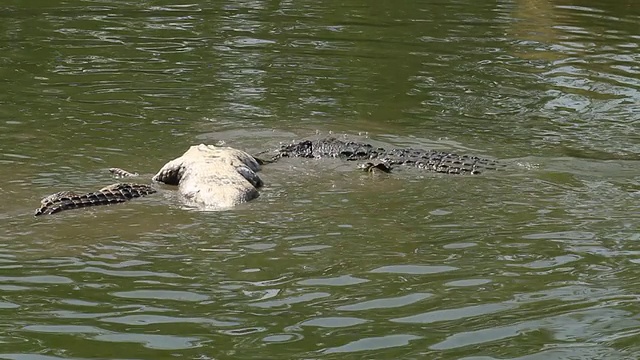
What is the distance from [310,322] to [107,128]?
5.67 m

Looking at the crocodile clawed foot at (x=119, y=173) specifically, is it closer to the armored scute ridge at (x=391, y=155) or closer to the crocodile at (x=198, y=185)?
the crocodile at (x=198, y=185)

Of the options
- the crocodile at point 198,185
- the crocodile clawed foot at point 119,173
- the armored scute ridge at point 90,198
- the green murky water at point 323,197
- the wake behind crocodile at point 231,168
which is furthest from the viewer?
the crocodile clawed foot at point 119,173

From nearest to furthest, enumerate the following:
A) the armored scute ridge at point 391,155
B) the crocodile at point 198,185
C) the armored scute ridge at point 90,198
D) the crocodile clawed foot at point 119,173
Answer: the armored scute ridge at point 90,198, the crocodile at point 198,185, the crocodile clawed foot at point 119,173, the armored scute ridge at point 391,155

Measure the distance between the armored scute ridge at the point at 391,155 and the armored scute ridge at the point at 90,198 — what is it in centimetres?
191

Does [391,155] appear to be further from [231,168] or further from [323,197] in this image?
[231,168]

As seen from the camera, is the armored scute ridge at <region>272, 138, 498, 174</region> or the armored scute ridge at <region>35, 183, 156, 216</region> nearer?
the armored scute ridge at <region>35, 183, 156, 216</region>

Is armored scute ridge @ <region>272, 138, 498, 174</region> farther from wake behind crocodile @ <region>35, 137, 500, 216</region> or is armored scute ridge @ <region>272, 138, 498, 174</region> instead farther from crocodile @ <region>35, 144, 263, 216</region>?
crocodile @ <region>35, 144, 263, 216</region>

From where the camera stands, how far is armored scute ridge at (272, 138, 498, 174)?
31.7 ft

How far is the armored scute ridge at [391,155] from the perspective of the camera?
31.7 ft

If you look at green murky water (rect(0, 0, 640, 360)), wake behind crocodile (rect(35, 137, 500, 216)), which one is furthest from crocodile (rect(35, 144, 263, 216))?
green murky water (rect(0, 0, 640, 360))

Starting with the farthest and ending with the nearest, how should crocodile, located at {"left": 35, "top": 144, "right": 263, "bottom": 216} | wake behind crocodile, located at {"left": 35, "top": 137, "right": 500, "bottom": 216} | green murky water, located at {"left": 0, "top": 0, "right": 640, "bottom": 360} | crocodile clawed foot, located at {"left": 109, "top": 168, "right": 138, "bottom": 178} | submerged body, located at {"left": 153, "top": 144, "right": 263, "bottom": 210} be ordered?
crocodile clawed foot, located at {"left": 109, "top": 168, "right": 138, "bottom": 178}, submerged body, located at {"left": 153, "top": 144, "right": 263, "bottom": 210}, wake behind crocodile, located at {"left": 35, "top": 137, "right": 500, "bottom": 216}, crocodile, located at {"left": 35, "top": 144, "right": 263, "bottom": 216}, green murky water, located at {"left": 0, "top": 0, "right": 640, "bottom": 360}

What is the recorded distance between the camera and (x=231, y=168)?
30.1 feet

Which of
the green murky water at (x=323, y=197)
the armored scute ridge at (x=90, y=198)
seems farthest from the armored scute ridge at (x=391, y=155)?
the armored scute ridge at (x=90, y=198)

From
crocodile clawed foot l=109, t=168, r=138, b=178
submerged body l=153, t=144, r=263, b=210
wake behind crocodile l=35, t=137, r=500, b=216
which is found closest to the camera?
wake behind crocodile l=35, t=137, r=500, b=216
